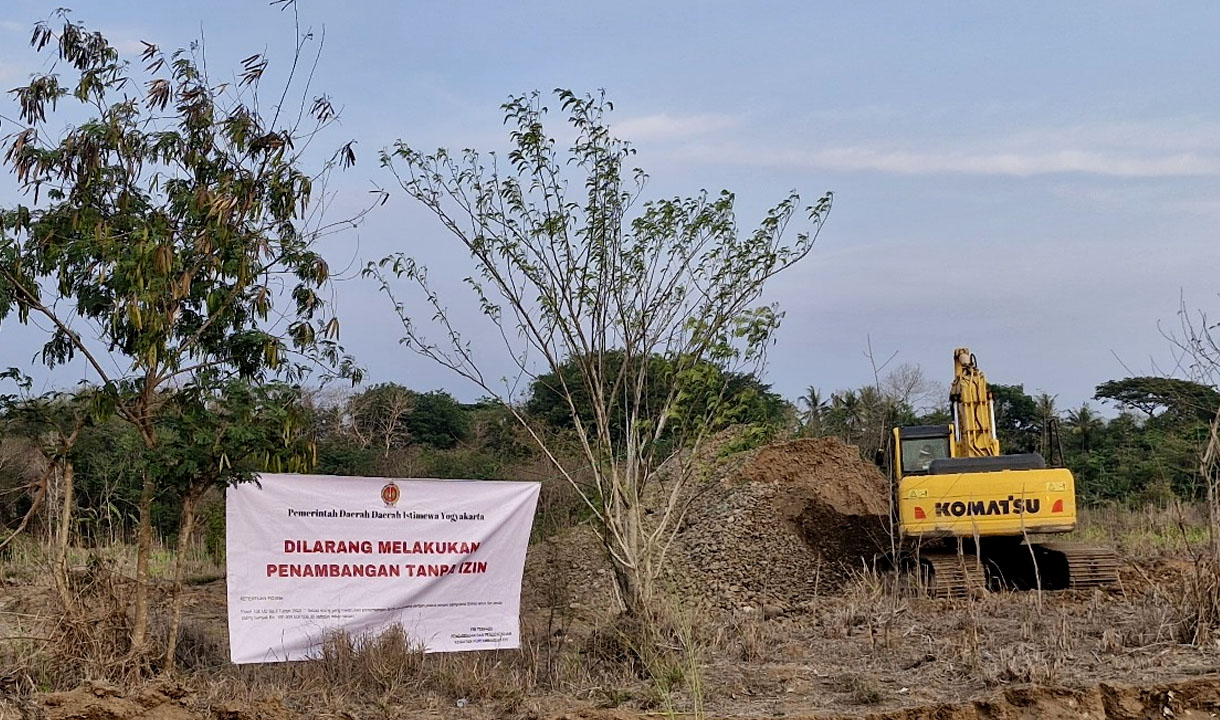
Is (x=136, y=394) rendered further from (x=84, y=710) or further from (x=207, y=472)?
(x=84, y=710)

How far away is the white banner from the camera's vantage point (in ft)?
27.9

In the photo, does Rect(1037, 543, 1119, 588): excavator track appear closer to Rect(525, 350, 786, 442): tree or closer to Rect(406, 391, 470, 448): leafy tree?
Rect(525, 350, 786, 442): tree

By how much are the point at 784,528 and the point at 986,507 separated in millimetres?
4010

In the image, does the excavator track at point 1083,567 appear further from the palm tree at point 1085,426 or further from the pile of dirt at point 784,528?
the palm tree at point 1085,426

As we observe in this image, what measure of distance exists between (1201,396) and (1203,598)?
2.33 metres

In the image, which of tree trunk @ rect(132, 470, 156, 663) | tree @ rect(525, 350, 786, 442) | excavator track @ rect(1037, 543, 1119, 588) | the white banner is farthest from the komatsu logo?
tree trunk @ rect(132, 470, 156, 663)

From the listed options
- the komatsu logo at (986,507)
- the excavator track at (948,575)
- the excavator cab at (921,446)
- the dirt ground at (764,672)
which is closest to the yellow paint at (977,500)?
the komatsu logo at (986,507)

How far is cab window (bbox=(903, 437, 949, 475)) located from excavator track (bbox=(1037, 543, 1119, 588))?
217 centimetres

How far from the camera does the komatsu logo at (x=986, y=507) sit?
1359cm

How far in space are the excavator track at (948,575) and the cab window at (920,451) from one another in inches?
91.3

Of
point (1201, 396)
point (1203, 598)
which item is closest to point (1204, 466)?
point (1203, 598)

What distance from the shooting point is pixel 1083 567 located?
14.1 meters

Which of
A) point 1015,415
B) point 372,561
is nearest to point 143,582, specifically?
point 372,561

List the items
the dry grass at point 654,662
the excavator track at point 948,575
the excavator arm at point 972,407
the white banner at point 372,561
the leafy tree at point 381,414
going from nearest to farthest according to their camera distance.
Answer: the dry grass at point 654,662
the white banner at point 372,561
the excavator track at point 948,575
the excavator arm at point 972,407
the leafy tree at point 381,414
